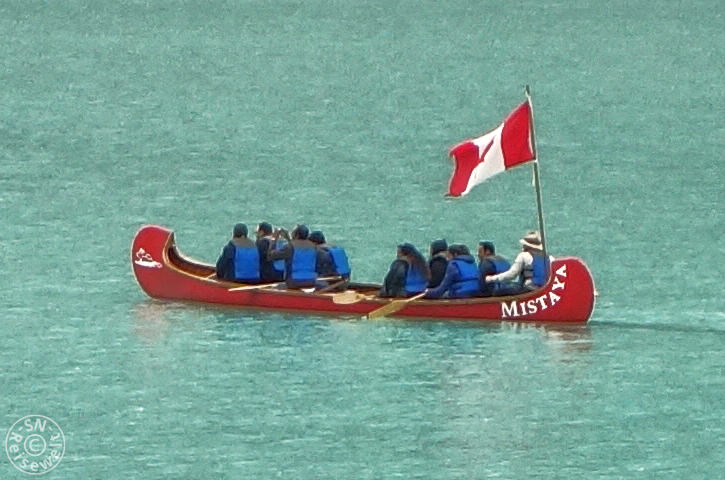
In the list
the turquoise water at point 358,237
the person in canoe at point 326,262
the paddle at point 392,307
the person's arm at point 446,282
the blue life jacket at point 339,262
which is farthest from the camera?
the blue life jacket at point 339,262

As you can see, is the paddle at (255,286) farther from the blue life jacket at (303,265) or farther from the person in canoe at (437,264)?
the person in canoe at (437,264)

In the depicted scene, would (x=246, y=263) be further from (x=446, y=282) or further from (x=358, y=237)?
(x=358, y=237)

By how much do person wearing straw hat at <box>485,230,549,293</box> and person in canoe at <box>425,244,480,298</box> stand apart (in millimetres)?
298

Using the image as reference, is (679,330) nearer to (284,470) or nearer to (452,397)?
(452,397)

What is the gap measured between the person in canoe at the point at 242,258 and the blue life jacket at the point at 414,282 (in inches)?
119

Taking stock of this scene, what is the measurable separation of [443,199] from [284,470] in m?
26.3

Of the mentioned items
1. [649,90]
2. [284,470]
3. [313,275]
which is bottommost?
[284,470]

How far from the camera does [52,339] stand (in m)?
45.7

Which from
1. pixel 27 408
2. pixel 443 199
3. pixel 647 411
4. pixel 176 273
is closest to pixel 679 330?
pixel 647 411

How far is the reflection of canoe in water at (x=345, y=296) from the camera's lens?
4400 cm

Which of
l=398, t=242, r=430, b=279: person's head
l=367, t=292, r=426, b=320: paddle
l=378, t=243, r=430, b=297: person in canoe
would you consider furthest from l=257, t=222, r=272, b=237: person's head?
l=398, t=242, r=430, b=279: person's head
